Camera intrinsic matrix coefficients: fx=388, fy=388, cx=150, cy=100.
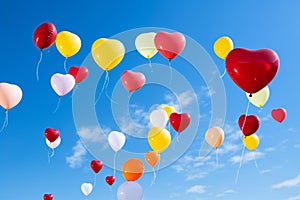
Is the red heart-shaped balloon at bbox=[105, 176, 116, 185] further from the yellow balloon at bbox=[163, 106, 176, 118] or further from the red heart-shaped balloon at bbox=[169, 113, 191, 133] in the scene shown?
the red heart-shaped balloon at bbox=[169, 113, 191, 133]

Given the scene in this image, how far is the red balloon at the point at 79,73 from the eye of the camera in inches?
388

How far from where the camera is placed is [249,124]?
915cm

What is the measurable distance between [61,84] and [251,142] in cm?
517

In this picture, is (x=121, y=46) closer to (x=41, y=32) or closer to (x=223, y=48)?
(x=41, y=32)

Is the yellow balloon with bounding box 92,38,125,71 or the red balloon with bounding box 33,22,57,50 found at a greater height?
the red balloon with bounding box 33,22,57,50

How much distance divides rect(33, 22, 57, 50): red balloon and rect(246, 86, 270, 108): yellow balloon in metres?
5.06

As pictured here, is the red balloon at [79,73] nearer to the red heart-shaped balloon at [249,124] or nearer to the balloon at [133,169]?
the balloon at [133,169]

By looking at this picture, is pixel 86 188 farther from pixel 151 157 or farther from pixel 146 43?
pixel 146 43

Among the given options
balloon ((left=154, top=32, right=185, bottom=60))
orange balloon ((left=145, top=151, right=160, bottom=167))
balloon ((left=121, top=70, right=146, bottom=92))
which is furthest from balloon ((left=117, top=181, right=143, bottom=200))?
balloon ((left=154, top=32, right=185, bottom=60))

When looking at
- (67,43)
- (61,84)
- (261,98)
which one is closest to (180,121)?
(261,98)

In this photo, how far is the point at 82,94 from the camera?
7738 mm

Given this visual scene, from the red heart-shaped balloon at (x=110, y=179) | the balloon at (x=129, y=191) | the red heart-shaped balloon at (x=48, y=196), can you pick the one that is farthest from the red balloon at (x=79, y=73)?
the red heart-shaped balloon at (x=48, y=196)

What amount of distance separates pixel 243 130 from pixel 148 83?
100 inches

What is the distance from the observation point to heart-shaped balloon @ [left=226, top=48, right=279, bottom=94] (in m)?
6.59
